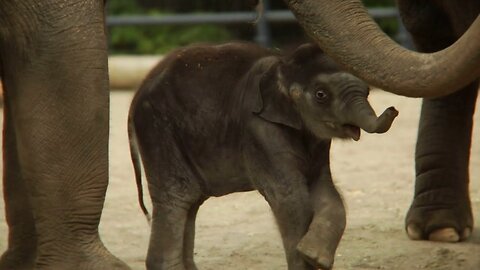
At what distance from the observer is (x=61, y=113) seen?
4.93 meters

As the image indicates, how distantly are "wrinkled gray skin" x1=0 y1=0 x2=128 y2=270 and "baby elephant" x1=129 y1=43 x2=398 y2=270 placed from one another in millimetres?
418

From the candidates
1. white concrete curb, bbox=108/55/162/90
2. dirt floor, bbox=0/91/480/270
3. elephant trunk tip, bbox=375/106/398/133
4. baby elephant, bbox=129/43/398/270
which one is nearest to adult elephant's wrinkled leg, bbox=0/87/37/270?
baby elephant, bbox=129/43/398/270

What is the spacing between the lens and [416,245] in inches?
262

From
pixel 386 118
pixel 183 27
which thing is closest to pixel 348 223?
pixel 386 118

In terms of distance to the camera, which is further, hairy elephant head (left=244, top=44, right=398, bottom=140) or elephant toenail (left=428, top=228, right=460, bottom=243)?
elephant toenail (left=428, top=228, right=460, bottom=243)

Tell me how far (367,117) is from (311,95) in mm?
321

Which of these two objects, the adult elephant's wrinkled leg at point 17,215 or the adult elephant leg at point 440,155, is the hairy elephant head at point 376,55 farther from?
the adult elephant leg at point 440,155

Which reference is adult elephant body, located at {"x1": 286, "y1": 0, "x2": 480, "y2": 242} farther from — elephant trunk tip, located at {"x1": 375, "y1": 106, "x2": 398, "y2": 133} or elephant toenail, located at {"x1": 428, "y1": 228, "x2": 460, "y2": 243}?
elephant trunk tip, located at {"x1": 375, "y1": 106, "x2": 398, "y2": 133}

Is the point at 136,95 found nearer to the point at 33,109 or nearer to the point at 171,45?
the point at 33,109

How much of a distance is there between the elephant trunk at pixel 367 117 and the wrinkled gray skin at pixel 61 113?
85cm

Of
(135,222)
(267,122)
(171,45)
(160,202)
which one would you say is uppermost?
(267,122)

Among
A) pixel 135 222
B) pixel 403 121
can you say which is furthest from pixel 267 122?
pixel 403 121

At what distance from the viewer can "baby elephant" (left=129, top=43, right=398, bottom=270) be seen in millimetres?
5086

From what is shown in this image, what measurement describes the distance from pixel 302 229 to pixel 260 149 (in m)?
0.32
